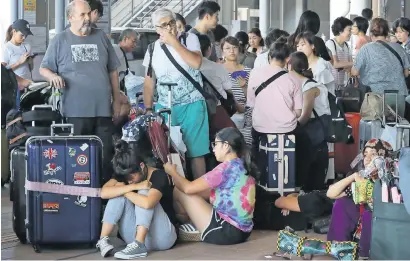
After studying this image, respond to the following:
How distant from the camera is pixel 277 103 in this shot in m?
9.58

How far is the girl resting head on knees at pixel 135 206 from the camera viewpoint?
25.6 feet

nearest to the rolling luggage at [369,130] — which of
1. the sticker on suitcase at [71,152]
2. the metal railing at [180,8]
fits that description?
the sticker on suitcase at [71,152]

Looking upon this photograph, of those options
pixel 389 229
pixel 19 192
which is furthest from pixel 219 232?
pixel 19 192

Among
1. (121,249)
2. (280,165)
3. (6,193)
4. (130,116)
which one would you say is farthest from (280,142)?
(6,193)

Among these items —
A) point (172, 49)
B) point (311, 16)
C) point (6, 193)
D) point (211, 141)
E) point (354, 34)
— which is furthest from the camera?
point (354, 34)

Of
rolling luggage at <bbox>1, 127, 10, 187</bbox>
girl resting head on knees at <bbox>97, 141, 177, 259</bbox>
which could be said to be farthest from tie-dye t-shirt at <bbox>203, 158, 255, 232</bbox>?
rolling luggage at <bbox>1, 127, 10, 187</bbox>

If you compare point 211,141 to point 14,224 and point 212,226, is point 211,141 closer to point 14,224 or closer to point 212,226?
point 212,226

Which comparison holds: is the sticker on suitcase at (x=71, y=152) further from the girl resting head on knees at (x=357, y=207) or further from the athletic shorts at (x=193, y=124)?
the girl resting head on knees at (x=357, y=207)

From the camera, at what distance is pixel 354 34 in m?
15.7

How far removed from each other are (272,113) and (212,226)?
176cm

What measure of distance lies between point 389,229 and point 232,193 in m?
1.36

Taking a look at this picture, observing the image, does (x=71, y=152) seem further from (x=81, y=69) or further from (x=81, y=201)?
(x=81, y=69)

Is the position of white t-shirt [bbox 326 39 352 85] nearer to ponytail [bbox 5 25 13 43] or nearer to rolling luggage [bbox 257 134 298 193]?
rolling luggage [bbox 257 134 298 193]

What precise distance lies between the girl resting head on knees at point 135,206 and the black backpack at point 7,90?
2.25m
